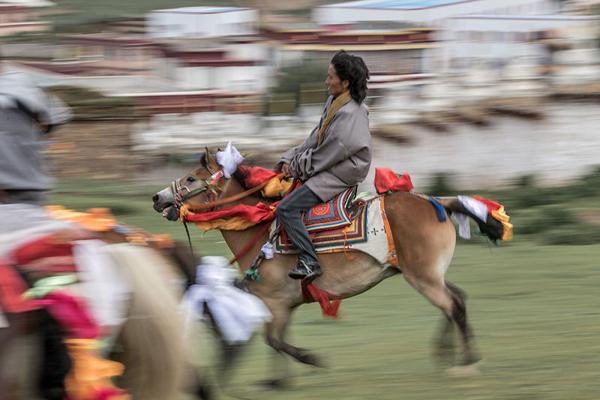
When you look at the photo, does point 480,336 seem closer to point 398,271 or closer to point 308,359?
point 398,271

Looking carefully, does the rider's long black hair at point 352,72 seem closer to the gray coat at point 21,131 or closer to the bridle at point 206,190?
the bridle at point 206,190

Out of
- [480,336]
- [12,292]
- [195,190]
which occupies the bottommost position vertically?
[480,336]

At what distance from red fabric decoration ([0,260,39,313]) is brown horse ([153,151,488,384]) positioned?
3.63m

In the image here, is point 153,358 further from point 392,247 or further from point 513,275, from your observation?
point 513,275

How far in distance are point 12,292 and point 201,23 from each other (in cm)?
4258

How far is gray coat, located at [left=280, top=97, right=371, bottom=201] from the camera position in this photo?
7.82 meters

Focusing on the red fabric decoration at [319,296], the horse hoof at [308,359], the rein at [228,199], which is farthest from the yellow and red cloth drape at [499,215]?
the horse hoof at [308,359]

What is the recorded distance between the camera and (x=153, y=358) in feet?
15.1

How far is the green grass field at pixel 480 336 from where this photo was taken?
7.29m

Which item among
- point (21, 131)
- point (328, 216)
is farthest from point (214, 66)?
point (21, 131)

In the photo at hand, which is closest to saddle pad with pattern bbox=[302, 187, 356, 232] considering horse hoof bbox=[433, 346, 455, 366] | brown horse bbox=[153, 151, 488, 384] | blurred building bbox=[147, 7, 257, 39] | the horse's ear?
brown horse bbox=[153, 151, 488, 384]

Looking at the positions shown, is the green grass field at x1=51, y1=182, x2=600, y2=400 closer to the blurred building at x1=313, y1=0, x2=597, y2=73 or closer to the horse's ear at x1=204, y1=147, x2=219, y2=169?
the horse's ear at x1=204, y1=147, x2=219, y2=169

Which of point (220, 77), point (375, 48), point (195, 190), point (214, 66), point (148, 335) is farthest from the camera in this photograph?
point (214, 66)

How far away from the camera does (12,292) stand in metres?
4.20
